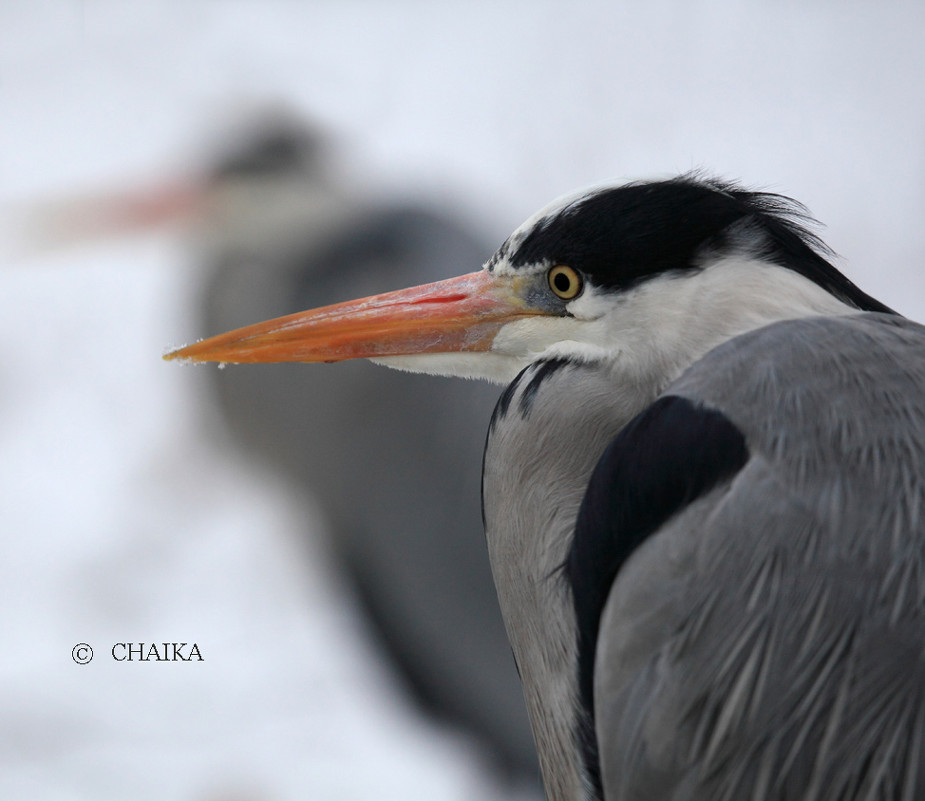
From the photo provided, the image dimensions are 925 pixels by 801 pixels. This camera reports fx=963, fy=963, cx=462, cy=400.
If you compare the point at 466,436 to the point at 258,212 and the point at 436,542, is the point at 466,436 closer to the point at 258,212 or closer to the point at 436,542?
the point at 436,542

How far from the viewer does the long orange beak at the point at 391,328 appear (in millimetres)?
825

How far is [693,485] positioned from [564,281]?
0.22 m

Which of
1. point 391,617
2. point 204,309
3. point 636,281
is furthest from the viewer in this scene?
point 204,309

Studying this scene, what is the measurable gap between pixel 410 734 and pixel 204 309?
153cm

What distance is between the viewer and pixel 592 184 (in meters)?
0.76

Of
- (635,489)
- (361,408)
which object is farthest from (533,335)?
(361,408)

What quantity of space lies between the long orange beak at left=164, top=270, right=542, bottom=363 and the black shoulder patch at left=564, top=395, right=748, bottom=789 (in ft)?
0.59

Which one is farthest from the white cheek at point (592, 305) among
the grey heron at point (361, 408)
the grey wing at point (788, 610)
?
the grey heron at point (361, 408)

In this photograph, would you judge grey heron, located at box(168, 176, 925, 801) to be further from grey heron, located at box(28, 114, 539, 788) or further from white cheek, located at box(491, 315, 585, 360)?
grey heron, located at box(28, 114, 539, 788)

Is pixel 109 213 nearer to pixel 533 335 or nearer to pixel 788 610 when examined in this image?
pixel 533 335

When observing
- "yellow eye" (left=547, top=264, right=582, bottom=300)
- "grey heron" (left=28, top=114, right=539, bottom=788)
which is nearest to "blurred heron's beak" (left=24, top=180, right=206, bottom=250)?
"grey heron" (left=28, top=114, right=539, bottom=788)

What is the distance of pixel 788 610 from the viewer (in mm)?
570

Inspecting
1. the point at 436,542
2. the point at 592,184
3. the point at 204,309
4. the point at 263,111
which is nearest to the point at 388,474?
the point at 436,542

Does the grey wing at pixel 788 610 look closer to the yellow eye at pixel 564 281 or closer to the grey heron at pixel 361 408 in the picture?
the yellow eye at pixel 564 281
